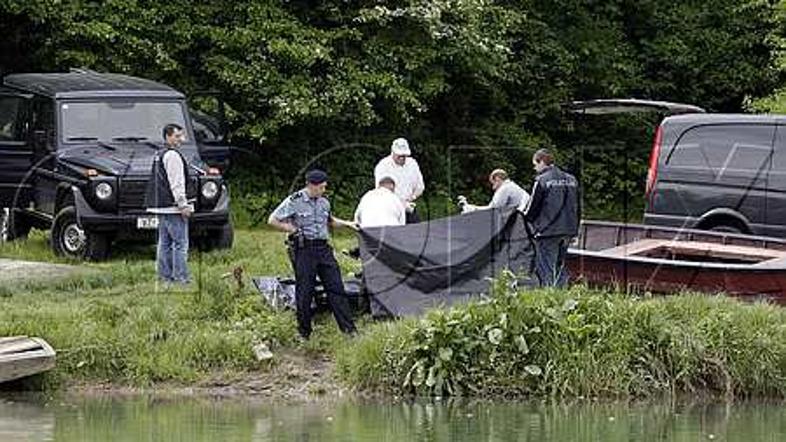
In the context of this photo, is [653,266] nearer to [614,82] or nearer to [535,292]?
[535,292]

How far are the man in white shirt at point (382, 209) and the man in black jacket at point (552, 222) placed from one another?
137 cm

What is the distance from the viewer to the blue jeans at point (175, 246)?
19.2 meters

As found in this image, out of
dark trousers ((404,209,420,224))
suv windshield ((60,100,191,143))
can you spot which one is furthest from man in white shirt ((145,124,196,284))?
suv windshield ((60,100,191,143))

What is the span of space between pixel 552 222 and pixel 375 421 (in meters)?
4.45

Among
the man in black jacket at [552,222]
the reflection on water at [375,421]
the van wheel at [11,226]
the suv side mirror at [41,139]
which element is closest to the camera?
the reflection on water at [375,421]

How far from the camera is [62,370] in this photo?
54.9ft

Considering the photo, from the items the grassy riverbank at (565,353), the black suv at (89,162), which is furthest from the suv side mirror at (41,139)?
the grassy riverbank at (565,353)

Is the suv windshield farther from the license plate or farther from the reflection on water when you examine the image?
the reflection on water

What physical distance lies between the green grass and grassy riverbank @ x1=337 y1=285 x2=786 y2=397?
1.23m

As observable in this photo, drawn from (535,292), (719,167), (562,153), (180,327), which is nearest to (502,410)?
(535,292)

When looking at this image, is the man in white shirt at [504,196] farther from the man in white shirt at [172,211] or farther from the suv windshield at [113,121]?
the suv windshield at [113,121]

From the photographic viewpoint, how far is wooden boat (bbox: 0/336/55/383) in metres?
16.0

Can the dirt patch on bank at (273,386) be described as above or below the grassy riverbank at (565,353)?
below

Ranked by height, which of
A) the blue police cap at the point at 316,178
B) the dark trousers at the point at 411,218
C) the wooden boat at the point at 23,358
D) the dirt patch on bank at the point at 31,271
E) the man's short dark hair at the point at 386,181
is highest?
the blue police cap at the point at 316,178
